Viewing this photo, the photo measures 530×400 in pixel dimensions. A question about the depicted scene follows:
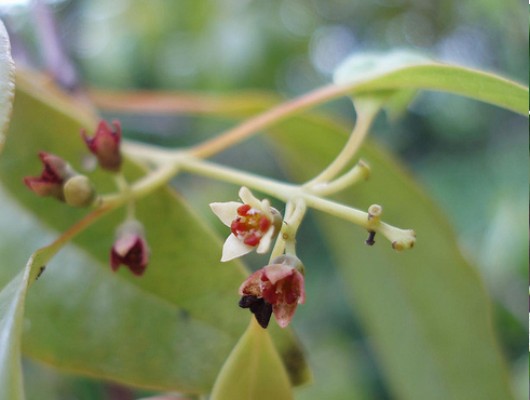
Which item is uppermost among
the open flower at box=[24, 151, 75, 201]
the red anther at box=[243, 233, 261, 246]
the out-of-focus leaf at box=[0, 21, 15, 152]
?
the out-of-focus leaf at box=[0, 21, 15, 152]

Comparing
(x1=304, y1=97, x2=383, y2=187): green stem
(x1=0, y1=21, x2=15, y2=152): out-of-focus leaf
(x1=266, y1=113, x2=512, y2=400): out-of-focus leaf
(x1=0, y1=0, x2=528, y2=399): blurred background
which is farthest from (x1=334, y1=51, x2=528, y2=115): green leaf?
(x1=0, y1=0, x2=528, y2=399): blurred background

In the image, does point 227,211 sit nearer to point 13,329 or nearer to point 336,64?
point 13,329

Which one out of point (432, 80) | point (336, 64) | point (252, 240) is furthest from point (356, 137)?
point (336, 64)

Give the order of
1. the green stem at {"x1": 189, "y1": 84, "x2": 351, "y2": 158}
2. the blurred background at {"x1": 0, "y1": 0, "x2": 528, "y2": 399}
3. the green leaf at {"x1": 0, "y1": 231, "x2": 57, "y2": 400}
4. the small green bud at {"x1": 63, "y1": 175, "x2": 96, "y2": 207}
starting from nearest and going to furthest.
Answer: the green leaf at {"x1": 0, "y1": 231, "x2": 57, "y2": 400}
the small green bud at {"x1": 63, "y1": 175, "x2": 96, "y2": 207}
the green stem at {"x1": 189, "y1": 84, "x2": 351, "y2": 158}
the blurred background at {"x1": 0, "y1": 0, "x2": 528, "y2": 399}

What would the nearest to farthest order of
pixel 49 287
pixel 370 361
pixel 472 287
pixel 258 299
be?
pixel 258 299
pixel 49 287
pixel 472 287
pixel 370 361

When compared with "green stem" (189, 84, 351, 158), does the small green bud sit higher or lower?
lower

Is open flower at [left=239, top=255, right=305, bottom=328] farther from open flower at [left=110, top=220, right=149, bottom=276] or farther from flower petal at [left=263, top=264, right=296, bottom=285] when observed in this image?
open flower at [left=110, top=220, right=149, bottom=276]

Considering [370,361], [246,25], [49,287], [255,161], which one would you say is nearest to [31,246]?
[49,287]

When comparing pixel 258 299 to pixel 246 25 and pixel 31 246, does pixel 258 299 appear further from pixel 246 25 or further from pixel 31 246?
pixel 246 25
